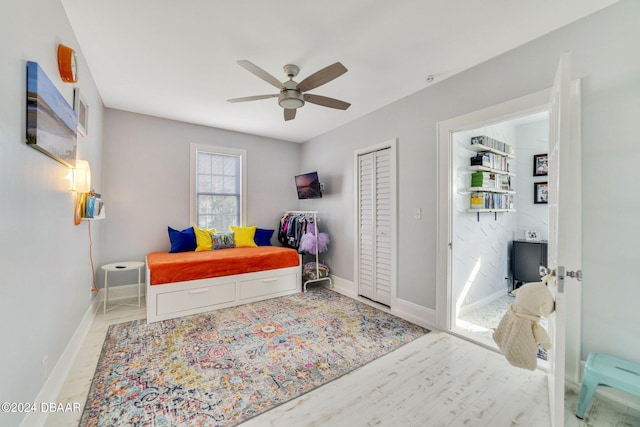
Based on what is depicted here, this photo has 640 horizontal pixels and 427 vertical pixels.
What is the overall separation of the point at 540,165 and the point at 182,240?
17.9 ft

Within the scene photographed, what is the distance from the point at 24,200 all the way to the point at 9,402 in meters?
0.92

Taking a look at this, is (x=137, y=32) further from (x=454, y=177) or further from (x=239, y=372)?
(x=454, y=177)

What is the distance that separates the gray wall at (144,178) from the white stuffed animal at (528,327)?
165 inches

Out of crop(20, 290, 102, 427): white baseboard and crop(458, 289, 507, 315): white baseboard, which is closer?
crop(20, 290, 102, 427): white baseboard

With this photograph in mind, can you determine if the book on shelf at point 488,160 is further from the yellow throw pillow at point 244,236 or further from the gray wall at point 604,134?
the yellow throw pillow at point 244,236

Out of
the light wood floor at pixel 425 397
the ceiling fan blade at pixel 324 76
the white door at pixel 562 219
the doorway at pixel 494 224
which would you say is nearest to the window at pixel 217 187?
the light wood floor at pixel 425 397

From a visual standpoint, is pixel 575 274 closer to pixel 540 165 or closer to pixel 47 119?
pixel 47 119

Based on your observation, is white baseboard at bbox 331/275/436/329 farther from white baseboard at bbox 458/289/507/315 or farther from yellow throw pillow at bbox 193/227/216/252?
yellow throw pillow at bbox 193/227/216/252

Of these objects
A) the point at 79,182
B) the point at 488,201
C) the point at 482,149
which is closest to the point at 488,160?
the point at 482,149

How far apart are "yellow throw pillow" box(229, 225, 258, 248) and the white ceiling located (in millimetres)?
2074

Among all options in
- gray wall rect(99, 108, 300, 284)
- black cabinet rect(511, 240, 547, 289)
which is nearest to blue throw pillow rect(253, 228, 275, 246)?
gray wall rect(99, 108, 300, 284)

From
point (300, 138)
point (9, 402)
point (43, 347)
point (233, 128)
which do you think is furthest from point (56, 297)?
point (300, 138)

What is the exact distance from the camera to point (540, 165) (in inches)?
154

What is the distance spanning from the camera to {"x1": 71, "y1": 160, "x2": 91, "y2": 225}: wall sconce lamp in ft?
7.06
